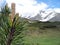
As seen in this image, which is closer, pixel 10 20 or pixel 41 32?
pixel 10 20

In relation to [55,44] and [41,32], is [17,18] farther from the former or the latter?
[41,32]

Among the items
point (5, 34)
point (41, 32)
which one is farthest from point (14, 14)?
point (41, 32)

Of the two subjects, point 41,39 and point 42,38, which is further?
point 42,38

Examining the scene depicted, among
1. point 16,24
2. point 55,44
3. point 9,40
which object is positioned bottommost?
point 55,44

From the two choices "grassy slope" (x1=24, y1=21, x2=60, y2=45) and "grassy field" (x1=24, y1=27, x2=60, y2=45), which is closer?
"grassy field" (x1=24, y1=27, x2=60, y2=45)

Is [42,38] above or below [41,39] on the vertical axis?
below

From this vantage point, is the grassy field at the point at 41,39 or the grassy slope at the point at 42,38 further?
the grassy slope at the point at 42,38

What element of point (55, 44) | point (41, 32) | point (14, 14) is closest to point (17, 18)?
point (14, 14)

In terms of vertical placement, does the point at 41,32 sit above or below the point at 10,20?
below

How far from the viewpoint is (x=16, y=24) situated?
5762 mm

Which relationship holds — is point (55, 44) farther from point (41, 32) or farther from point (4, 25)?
point (4, 25)

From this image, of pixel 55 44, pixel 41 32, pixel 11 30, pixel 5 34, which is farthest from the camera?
pixel 41 32

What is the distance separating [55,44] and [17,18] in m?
84.0

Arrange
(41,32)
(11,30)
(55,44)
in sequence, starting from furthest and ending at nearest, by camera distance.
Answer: (41,32)
(55,44)
(11,30)
